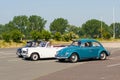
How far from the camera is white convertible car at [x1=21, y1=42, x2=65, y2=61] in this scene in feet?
75.8

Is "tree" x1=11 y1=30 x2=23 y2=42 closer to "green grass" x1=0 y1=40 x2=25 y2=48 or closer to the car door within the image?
"green grass" x1=0 y1=40 x2=25 y2=48

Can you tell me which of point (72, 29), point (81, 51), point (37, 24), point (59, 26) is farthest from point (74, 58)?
point (72, 29)

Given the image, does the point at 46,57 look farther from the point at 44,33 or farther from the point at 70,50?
the point at 44,33

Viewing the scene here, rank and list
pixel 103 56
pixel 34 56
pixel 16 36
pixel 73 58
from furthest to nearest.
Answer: pixel 16 36 → pixel 34 56 → pixel 103 56 → pixel 73 58

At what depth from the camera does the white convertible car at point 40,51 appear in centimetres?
2309

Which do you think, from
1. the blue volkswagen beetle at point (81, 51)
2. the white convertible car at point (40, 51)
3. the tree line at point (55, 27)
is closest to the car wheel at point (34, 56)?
the white convertible car at point (40, 51)

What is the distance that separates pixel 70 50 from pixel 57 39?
45160 millimetres

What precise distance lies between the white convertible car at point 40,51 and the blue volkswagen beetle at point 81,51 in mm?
1604

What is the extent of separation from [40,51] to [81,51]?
10.5ft

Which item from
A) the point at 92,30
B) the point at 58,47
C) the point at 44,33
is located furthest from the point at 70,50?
the point at 92,30

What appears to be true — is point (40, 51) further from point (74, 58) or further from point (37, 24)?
point (37, 24)

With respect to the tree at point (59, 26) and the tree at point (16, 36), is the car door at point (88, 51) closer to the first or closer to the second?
the tree at point (16, 36)

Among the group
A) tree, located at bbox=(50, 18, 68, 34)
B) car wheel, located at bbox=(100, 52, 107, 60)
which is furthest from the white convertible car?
tree, located at bbox=(50, 18, 68, 34)

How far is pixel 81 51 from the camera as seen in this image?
21.4 m
